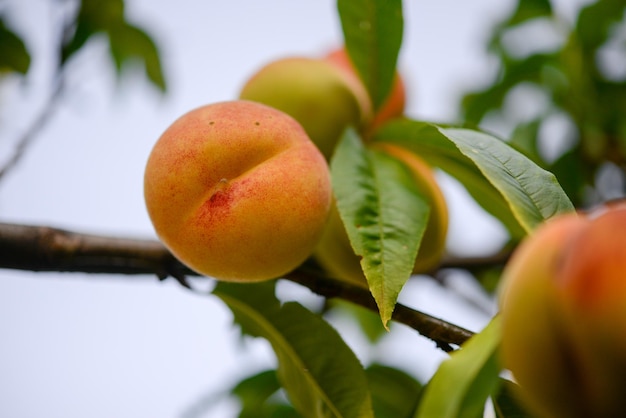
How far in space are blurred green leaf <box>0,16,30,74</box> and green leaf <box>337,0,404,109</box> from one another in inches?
31.6

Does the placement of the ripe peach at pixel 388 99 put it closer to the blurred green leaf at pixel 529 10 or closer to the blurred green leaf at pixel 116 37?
the blurred green leaf at pixel 116 37

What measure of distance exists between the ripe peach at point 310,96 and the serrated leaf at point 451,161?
96 millimetres

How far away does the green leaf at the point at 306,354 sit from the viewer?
71cm

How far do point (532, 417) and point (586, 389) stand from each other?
0.26 metres

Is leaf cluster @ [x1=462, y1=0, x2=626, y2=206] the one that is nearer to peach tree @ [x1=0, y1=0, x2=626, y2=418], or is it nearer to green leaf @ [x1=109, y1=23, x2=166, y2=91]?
peach tree @ [x1=0, y1=0, x2=626, y2=418]

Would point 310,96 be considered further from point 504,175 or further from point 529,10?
point 529,10

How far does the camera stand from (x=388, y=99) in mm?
1063

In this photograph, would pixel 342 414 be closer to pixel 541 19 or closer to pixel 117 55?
pixel 117 55

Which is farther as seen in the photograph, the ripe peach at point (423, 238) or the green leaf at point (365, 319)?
the green leaf at point (365, 319)

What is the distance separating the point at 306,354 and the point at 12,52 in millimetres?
1033

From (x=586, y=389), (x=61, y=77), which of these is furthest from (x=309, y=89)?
(x=586, y=389)

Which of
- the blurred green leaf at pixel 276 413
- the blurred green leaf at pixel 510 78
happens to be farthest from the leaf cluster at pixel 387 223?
the blurred green leaf at pixel 510 78

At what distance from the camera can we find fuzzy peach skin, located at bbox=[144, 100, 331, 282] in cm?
66

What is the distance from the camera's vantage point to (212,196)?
68cm
